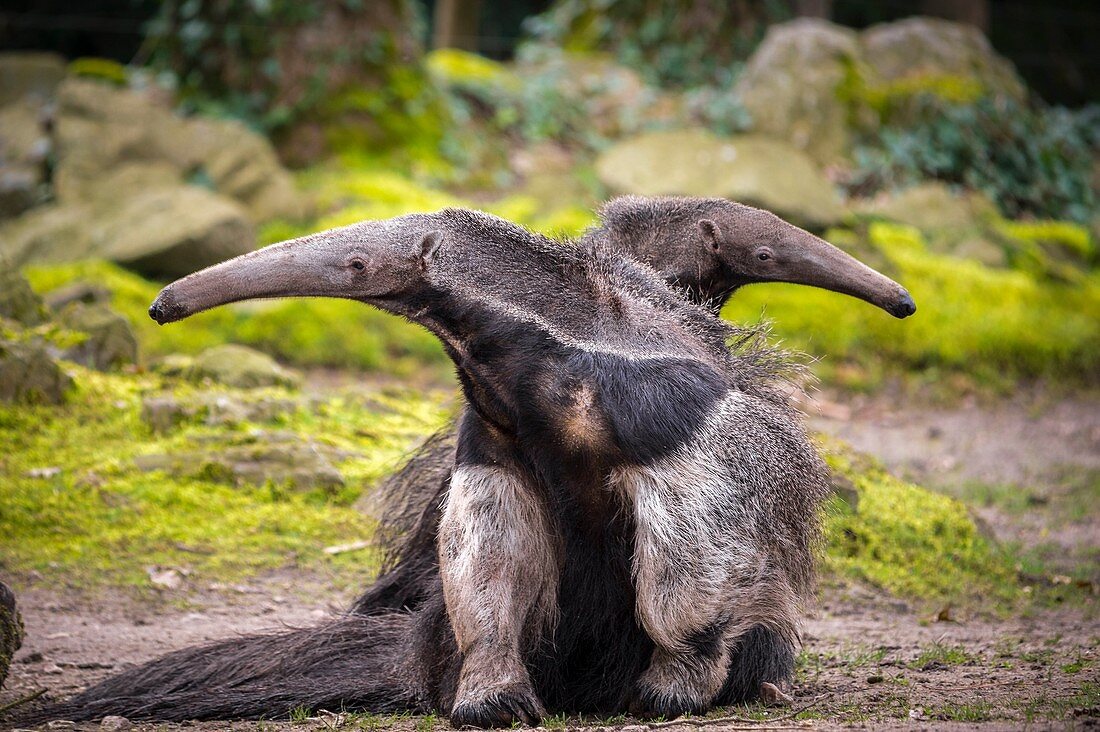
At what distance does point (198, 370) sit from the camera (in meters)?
9.20

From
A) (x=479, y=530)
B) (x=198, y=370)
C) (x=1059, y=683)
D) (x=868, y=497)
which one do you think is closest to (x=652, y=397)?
(x=479, y=530)

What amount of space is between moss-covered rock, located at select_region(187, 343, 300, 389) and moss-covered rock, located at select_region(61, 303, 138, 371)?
63cm

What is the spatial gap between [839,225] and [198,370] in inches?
282

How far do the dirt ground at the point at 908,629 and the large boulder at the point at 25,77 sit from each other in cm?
1175

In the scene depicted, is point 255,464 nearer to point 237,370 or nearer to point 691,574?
point 237,370

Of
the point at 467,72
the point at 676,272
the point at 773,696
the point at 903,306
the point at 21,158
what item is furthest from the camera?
the point at 467,72

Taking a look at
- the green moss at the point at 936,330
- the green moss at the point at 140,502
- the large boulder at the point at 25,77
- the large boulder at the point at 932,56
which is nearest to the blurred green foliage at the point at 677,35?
the large boulder at the point at 932,56

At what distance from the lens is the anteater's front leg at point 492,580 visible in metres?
4.46

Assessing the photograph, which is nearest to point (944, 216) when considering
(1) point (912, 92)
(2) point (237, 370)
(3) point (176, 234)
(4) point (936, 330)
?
(1) point (912, 92)

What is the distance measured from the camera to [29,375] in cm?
837

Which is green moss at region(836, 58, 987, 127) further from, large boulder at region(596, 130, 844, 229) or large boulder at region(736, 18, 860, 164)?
large boulder at region(596, 130, 844, 229)

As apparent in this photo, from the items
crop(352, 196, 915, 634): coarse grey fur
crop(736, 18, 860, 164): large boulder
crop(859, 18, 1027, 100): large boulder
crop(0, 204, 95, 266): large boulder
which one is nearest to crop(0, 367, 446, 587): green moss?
crop(352, 196, 915, 634): coarse grey fur

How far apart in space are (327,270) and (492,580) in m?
1.27

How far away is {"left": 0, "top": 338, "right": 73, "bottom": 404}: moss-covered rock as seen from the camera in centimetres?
830
